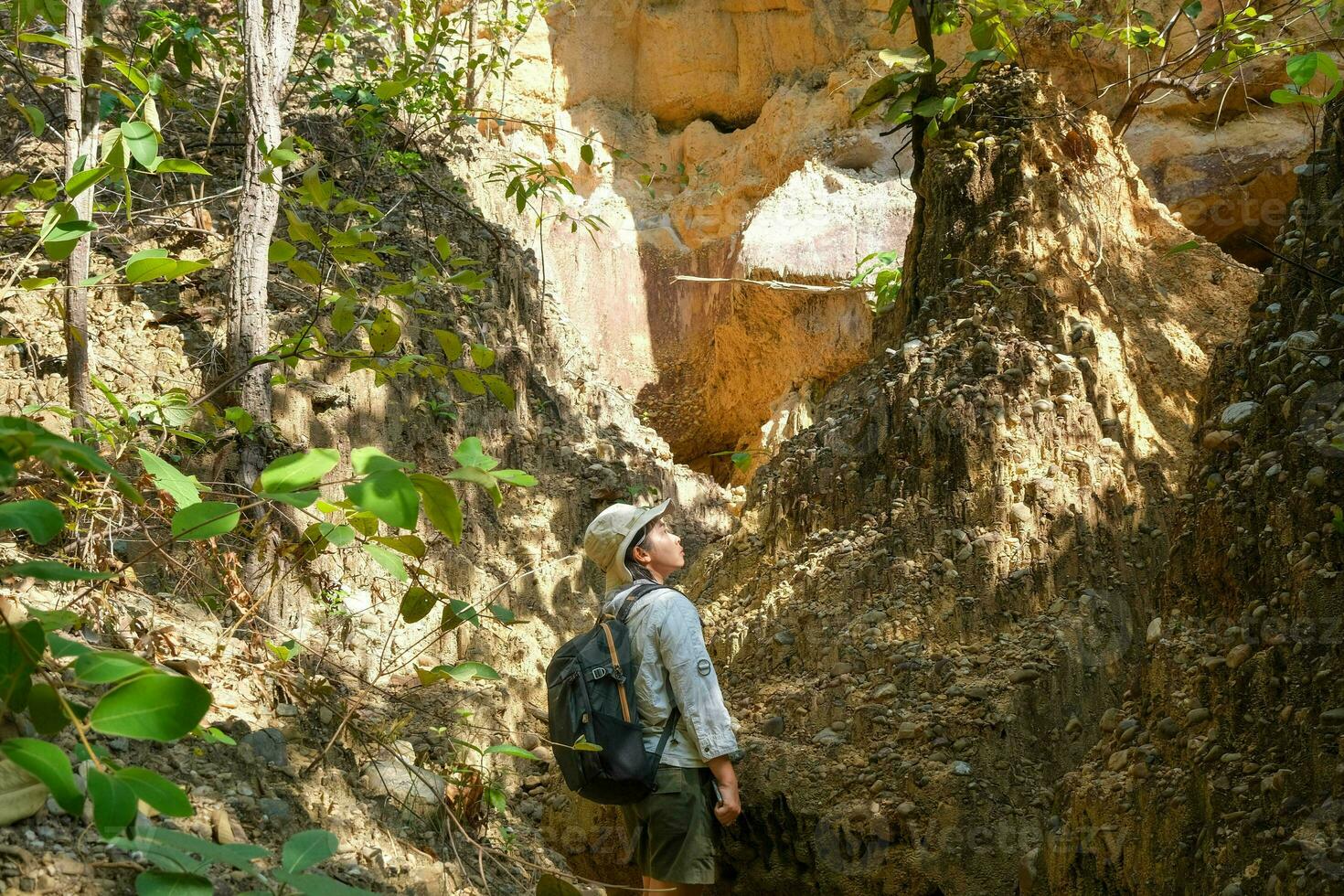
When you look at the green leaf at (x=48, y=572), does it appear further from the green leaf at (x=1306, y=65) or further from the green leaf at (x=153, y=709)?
the green leaf at (x=1306, y=65)

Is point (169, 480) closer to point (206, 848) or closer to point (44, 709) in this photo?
point (44, 709)

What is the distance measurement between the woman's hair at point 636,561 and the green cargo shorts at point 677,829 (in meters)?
0.64

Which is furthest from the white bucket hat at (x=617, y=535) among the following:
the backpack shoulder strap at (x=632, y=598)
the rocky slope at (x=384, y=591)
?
the rocky slope at (x=384, y=591)

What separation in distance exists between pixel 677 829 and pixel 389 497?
6.46 ft

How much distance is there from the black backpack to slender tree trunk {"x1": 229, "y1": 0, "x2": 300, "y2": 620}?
4.65 ft

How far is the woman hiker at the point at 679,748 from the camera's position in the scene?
130 inches

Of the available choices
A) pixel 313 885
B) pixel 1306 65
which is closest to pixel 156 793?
pixel 313 885

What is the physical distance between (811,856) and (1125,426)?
2407 mm

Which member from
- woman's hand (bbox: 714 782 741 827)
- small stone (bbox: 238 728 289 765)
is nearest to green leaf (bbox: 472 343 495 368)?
small stone (bbox: 238 728 289 765)

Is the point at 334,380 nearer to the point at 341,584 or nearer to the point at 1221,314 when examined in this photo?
the point at 341,584

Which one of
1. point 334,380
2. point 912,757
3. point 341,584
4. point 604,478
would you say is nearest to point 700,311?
point 604,478

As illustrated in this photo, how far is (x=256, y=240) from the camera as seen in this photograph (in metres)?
4.28

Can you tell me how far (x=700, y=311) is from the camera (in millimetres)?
10180

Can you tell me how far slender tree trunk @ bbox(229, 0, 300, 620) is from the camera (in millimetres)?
4191
